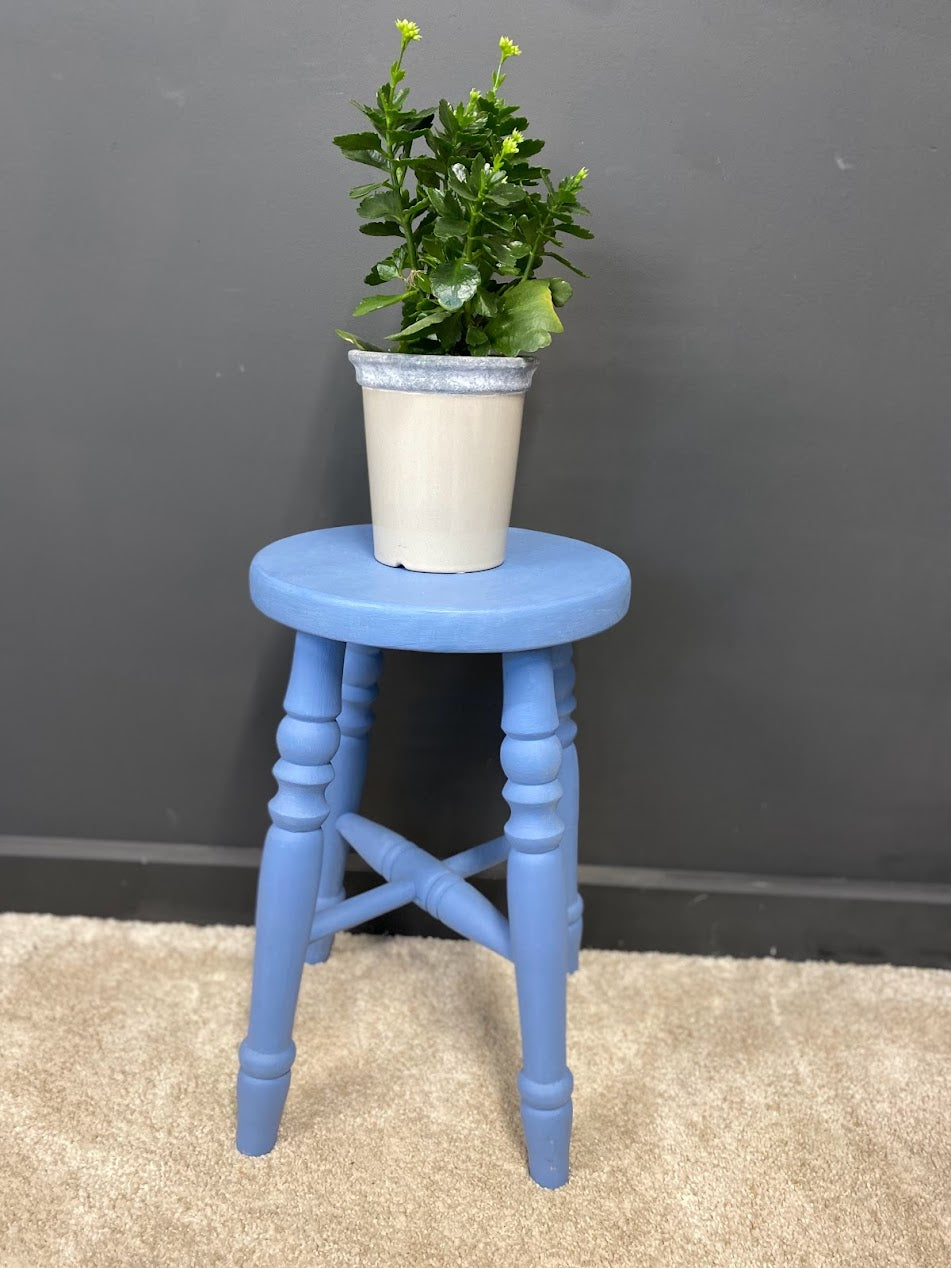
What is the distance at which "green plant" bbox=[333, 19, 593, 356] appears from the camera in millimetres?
616

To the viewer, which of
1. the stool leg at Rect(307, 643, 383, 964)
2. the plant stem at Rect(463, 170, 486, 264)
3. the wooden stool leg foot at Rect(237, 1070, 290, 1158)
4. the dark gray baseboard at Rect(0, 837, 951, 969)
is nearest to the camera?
the plant stem at Rect(463, 170, 486, 264)

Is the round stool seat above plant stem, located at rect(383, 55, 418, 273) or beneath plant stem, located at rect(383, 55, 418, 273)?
beneath

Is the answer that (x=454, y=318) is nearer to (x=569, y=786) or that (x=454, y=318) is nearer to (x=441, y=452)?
(x=441, y=452)

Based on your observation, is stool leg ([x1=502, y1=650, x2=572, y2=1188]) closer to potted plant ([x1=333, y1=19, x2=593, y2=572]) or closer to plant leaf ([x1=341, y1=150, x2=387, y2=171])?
potted plant ([x1=333, y1=19, x2=593, y2=572])

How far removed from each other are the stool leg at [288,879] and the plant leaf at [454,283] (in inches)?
9.3

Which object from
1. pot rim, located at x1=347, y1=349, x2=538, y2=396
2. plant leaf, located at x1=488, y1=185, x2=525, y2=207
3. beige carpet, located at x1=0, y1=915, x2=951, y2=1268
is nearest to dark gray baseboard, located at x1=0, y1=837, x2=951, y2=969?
beige carpet, located at x1=0, y1=915, x2=951, y2=1268

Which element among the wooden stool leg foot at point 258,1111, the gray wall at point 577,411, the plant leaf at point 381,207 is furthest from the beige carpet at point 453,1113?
the plant leaf at point 381,207

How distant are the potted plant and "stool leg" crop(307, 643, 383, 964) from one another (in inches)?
5.8

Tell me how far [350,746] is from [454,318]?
372mm

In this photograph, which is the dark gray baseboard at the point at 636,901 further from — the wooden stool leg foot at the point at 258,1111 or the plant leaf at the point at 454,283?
the plant leaf at the point at 454,283

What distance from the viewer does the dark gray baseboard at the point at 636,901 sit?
3.25ft

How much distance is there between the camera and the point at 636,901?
99 cm

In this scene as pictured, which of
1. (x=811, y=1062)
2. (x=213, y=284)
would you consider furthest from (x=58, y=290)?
(x=811, y=1062)

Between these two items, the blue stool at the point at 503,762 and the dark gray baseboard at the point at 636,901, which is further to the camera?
the dark gray baseboard at the point at 636,901
